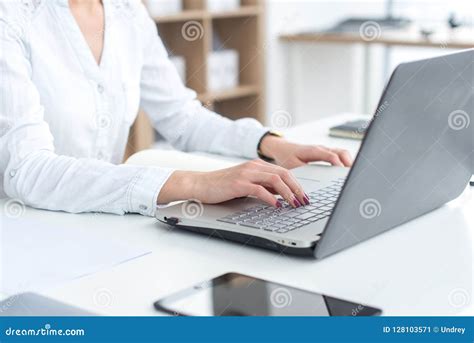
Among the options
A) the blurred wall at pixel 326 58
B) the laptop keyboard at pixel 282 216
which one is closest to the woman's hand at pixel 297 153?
the laptop keyboard at pixel 282 216

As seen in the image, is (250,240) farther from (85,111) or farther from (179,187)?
(85,111)

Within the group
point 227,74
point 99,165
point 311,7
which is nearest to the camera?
point 99,165

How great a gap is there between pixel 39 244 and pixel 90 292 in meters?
0.22

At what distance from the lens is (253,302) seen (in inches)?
34.1

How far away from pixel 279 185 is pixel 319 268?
0.62 ft

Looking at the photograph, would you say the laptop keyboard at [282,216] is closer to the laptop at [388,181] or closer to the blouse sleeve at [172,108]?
the laptop at [388,181]

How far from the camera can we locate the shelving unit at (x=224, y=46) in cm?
362

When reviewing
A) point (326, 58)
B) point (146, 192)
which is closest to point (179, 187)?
point (146, 192)

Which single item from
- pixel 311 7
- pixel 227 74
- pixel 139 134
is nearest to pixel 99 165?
pixel 139 134

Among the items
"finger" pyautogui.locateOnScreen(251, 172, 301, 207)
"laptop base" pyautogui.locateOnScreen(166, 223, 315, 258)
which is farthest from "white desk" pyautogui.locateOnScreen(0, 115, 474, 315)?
"finger" pyautogui.locateOnScreen(251, 172, 301, 207)

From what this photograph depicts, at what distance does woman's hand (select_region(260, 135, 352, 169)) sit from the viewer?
1441 mm

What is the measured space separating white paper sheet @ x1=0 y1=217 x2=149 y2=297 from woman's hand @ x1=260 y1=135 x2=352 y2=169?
1.61ft

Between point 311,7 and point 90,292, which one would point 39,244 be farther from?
point 311,7

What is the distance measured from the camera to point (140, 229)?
3.81 feet
